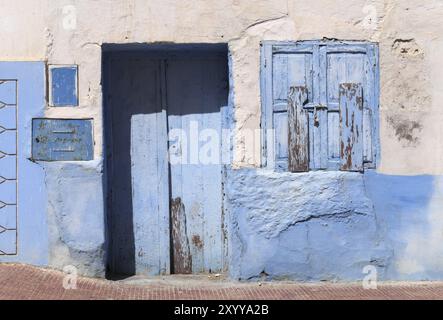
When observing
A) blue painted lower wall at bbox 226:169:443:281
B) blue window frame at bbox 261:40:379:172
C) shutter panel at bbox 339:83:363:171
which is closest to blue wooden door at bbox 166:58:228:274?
blue painted lower wall at bbox 226:169:443:281

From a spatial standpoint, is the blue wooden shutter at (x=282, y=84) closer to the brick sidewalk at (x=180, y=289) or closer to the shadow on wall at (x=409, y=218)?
the shadow on wall at (x=409, y=218)

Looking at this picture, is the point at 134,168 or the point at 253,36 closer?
the point at 253,36

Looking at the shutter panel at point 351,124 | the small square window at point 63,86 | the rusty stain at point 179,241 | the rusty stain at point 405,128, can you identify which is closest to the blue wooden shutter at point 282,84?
the shutter panel at point 351,124

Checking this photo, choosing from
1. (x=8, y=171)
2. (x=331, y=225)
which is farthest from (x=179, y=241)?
(x=8, y=171)

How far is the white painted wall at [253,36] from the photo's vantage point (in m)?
7.72

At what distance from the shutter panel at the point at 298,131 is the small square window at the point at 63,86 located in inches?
86.8

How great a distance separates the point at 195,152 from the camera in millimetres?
8156

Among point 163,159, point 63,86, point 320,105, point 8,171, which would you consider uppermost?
point 63,86

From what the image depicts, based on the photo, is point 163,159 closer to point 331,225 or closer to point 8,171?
point 8,171

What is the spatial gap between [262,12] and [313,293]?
9.47ft

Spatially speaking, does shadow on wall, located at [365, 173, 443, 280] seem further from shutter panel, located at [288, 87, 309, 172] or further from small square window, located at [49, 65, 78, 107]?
small square window, located at [49, 65, 78, 107]

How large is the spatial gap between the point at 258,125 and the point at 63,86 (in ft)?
6.66

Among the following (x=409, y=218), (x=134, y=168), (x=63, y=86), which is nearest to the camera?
(x=63, y=86)
